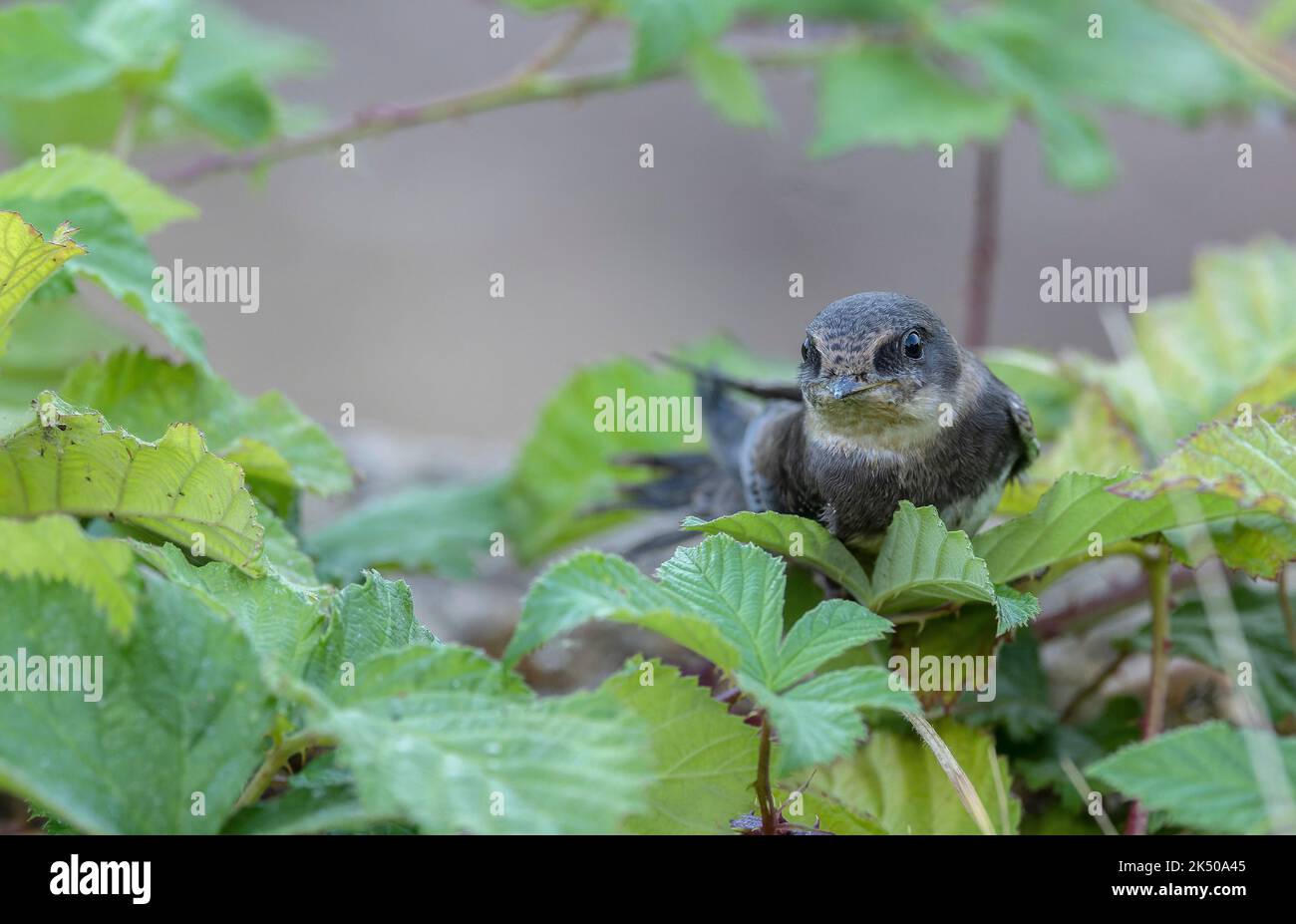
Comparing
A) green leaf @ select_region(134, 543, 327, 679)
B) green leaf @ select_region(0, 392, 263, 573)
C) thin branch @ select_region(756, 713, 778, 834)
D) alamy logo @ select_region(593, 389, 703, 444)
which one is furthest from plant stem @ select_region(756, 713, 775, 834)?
alamy logo @ select_region(593, 389, 703, 444)

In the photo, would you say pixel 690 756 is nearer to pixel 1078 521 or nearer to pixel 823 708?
pixel 823 708

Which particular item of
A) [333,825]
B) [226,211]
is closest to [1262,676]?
[333,825]

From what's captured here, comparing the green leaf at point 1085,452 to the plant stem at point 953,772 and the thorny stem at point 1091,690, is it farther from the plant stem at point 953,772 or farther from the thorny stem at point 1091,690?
the plant stem at point 953,772

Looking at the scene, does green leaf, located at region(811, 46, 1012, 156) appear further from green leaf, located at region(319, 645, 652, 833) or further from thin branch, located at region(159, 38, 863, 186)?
green leaf, located at region(319, 645, 652, 833)

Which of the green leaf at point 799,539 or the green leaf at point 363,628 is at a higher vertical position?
the green leaf at point 799,539

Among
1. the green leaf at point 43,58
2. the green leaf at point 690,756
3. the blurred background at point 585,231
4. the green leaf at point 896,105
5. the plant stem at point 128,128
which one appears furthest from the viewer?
the blurred background at point 585,231

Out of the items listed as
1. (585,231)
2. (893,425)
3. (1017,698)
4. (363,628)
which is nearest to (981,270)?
(893,425)

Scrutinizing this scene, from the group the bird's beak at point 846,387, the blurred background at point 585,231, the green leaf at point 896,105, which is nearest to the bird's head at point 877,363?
the bird's beak at point 846,387
